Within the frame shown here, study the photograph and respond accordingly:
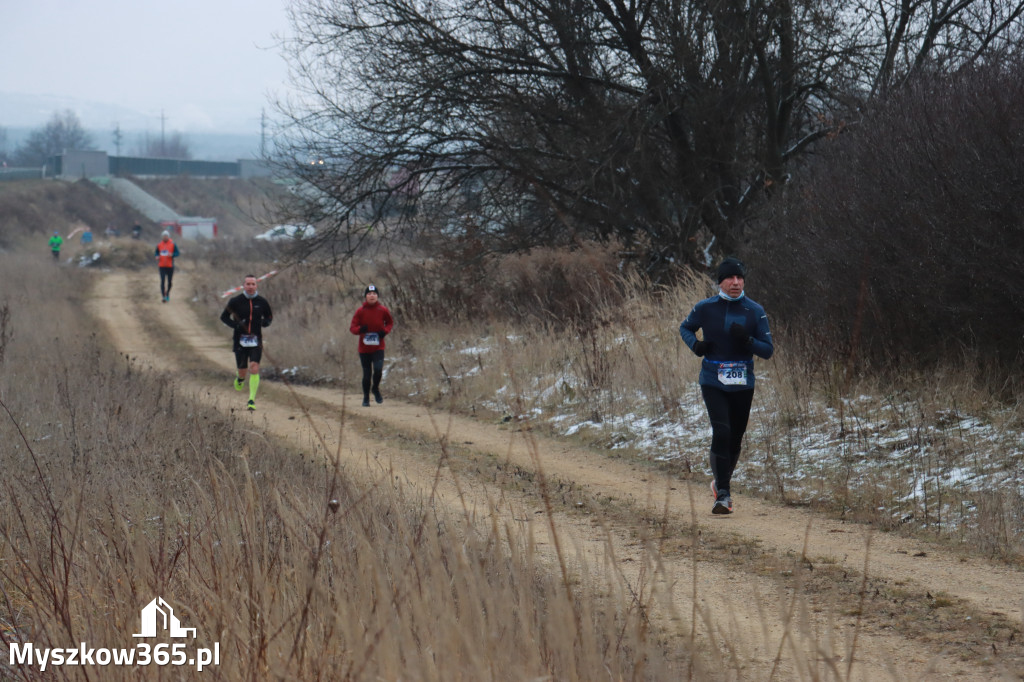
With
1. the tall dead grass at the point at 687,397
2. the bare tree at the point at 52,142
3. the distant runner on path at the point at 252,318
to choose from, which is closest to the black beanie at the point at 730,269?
the tall dead grass at the point at 687,397

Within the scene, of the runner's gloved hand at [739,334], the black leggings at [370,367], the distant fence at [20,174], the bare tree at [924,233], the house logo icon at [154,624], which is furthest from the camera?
the distant fence at [20,174]

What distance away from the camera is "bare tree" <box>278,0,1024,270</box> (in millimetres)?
16188

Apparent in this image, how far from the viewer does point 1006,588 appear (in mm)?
5836

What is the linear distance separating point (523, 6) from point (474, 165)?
9.74 ft

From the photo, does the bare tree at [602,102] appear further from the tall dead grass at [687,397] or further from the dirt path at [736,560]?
the dirt path at [736,560]

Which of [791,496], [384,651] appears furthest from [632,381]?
[384,651]

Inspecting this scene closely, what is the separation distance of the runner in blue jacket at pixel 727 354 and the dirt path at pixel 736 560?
58 cm

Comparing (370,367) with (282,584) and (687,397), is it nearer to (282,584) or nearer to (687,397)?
(687,397)

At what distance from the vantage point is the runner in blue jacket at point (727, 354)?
25.8 ft

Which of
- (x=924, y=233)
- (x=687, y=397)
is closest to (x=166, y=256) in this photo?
(x=687, y=397)

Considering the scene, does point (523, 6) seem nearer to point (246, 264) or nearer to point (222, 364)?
point (222, 364)

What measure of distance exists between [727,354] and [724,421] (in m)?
0.55

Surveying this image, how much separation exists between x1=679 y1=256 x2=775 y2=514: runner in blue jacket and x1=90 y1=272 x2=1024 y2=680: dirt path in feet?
1.89

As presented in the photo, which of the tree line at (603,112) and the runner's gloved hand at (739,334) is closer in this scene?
the runner's gloved hand at (739,334)
